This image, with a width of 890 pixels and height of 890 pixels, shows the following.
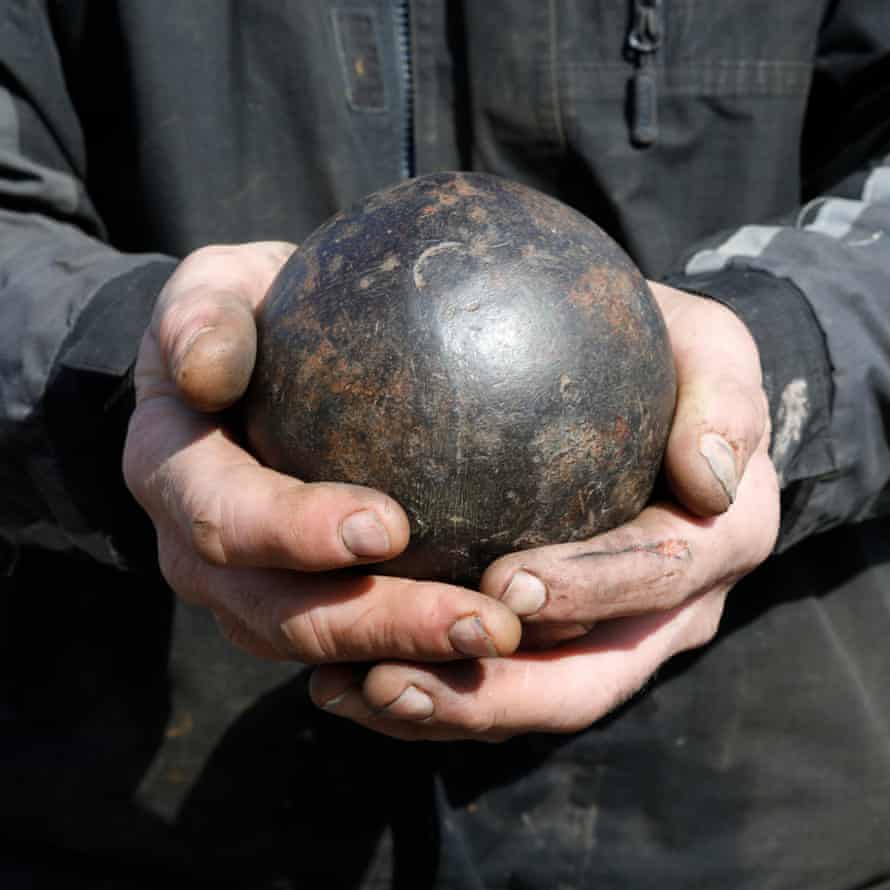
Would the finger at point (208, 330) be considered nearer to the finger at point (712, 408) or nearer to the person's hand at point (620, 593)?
the person's hand at point (620, 593)

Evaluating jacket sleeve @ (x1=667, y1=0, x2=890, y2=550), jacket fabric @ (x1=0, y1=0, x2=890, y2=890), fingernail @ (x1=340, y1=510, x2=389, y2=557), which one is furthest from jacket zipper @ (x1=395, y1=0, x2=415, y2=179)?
fingernail @ (x1=340, y1=510, x2=389, y2=557)

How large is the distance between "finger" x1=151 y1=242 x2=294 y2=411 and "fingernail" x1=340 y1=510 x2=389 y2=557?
43cm

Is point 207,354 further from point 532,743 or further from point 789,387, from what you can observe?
point 532,743

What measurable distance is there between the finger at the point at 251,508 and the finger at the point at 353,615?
11 cm

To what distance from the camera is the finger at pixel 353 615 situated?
1703mm

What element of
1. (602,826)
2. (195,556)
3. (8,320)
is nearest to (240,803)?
(602,826)

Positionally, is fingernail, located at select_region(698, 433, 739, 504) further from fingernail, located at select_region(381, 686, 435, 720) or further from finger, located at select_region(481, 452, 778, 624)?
fingernail, located at select_region(381, 686, 435, 720)

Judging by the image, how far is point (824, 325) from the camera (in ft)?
7.89

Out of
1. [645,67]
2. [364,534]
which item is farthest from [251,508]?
[645,67]

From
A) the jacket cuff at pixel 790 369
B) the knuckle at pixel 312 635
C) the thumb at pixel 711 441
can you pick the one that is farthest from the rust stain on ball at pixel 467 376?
the jacket cuff at pixel 790 369

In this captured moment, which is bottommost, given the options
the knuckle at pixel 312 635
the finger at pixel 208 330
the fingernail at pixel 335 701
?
the fingernail at pixel 335 701

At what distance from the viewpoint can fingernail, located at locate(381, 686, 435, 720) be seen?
6.06 feet

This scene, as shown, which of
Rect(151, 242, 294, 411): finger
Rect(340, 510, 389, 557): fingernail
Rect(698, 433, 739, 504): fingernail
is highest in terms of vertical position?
Rect(151, 242, 294, 411): finger

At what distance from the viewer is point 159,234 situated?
3074 millimetres
